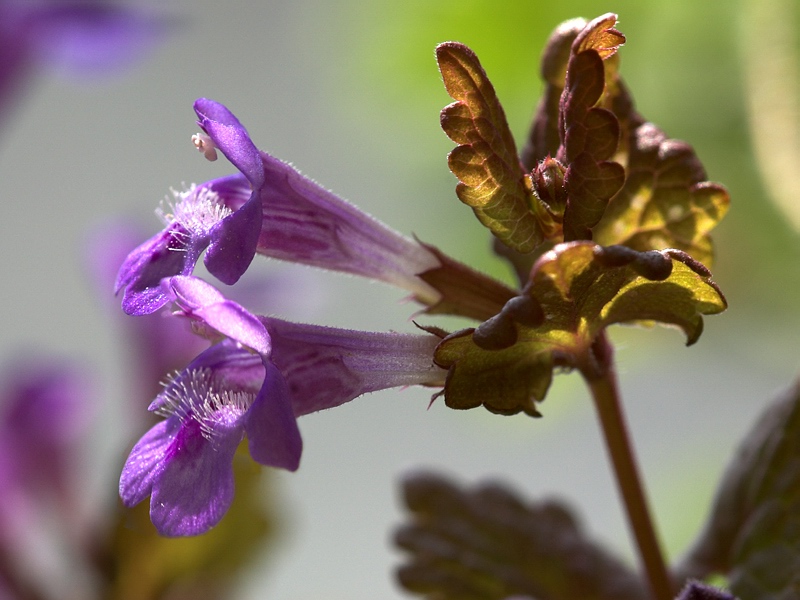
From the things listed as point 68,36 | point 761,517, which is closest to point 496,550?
point 761,517

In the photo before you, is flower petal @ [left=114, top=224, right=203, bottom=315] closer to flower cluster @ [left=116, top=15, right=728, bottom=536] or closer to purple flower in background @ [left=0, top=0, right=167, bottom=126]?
flower cluster @ [left=116, top=15, right=728, bottom=536]

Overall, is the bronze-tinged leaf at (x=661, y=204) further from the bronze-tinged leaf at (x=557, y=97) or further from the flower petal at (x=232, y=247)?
the flower petal at (x=232, y=247)

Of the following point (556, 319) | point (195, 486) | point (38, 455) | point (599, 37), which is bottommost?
point (38, 455)

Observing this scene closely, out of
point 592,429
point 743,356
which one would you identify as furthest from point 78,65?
point 592,429

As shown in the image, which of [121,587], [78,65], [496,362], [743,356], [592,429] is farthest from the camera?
[592,429]

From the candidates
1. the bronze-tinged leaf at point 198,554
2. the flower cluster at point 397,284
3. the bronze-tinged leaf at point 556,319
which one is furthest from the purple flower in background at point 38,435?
the bronze-tinged leaf at point 556,319

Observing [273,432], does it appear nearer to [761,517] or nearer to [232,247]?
[232,247]

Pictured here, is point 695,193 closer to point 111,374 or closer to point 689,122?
point 689,122
